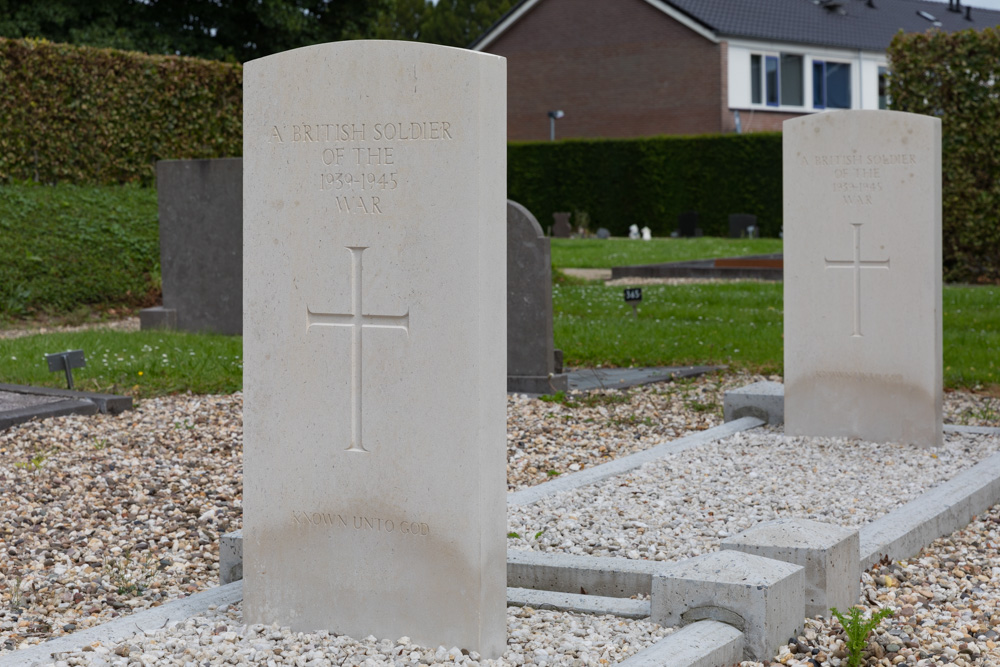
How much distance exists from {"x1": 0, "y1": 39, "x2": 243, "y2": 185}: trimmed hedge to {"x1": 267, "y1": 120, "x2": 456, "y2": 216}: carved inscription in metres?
12.9

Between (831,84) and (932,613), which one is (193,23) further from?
(932,613)

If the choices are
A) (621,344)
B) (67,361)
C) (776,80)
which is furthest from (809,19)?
(67,361)

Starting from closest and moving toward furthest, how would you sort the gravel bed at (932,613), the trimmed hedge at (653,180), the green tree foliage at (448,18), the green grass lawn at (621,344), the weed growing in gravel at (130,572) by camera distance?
the gravel bed at (932,613) → the weed growing in gravel at (130,572) → the green grass lawn at (621,344) → the trimmed hedge at (653,180) → the green tree foliage at (448,18)

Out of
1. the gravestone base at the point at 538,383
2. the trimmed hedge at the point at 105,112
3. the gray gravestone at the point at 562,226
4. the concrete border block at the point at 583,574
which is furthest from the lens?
the gray gravestone at the point at 562,226

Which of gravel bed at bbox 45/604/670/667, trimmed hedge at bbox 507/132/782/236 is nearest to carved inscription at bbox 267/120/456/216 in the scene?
gravel bed at bbox 45/604/670/667

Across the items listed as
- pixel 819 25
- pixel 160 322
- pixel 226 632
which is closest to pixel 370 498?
pixel 226 632

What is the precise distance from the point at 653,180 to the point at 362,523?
2647 cm

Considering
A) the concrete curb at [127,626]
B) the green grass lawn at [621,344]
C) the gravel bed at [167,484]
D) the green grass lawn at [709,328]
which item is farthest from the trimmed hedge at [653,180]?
the concrete curb at [127,626]

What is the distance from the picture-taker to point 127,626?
3621 millimetres

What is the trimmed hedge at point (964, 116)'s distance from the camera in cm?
1623

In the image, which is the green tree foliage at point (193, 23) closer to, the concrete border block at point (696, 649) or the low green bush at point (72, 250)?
the low green bush at point (72, 250)

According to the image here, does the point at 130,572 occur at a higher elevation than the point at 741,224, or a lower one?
lower

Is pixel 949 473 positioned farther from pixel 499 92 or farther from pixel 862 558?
pixel 499 92

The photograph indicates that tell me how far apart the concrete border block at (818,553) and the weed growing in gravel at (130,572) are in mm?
2110
